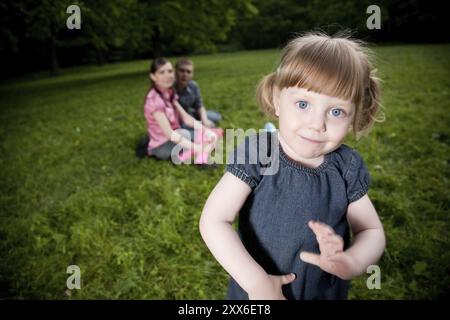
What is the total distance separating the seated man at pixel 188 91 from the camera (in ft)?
17.1

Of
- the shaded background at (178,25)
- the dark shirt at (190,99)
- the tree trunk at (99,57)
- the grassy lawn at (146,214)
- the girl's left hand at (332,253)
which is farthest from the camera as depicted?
the tree trunk at (99,57)

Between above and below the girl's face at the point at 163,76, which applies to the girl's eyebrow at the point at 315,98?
above

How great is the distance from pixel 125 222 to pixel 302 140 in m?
2.34

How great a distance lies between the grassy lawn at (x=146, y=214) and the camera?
7.56 feet

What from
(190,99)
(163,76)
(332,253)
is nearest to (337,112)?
(332,253)

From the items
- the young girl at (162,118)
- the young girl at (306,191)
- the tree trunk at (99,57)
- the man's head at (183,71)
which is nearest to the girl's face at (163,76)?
the young girl at (162,118)

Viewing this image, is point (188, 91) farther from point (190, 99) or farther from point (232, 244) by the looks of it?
point (232, 244)

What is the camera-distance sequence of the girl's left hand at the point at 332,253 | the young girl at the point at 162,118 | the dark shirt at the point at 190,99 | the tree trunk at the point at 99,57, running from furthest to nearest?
the tree trunk at the point at 99,57
the dark shirt at the point at 190,99
the young girl at the point at 162,118
the girl's left hand at the point at 332,253

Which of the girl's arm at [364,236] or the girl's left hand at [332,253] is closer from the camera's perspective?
the girl's left hand at [332,253]

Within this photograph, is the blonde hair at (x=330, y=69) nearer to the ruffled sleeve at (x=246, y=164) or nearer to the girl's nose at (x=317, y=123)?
the girl's nose at (x=317, y=123)

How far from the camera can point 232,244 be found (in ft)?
3.49

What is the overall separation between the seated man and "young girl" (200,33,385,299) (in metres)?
4.03

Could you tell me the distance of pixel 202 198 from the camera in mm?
3307

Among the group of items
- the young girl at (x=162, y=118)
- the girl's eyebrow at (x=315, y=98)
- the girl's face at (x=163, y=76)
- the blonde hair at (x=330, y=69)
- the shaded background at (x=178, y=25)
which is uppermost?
the shaded background at (x=178, y=25)
